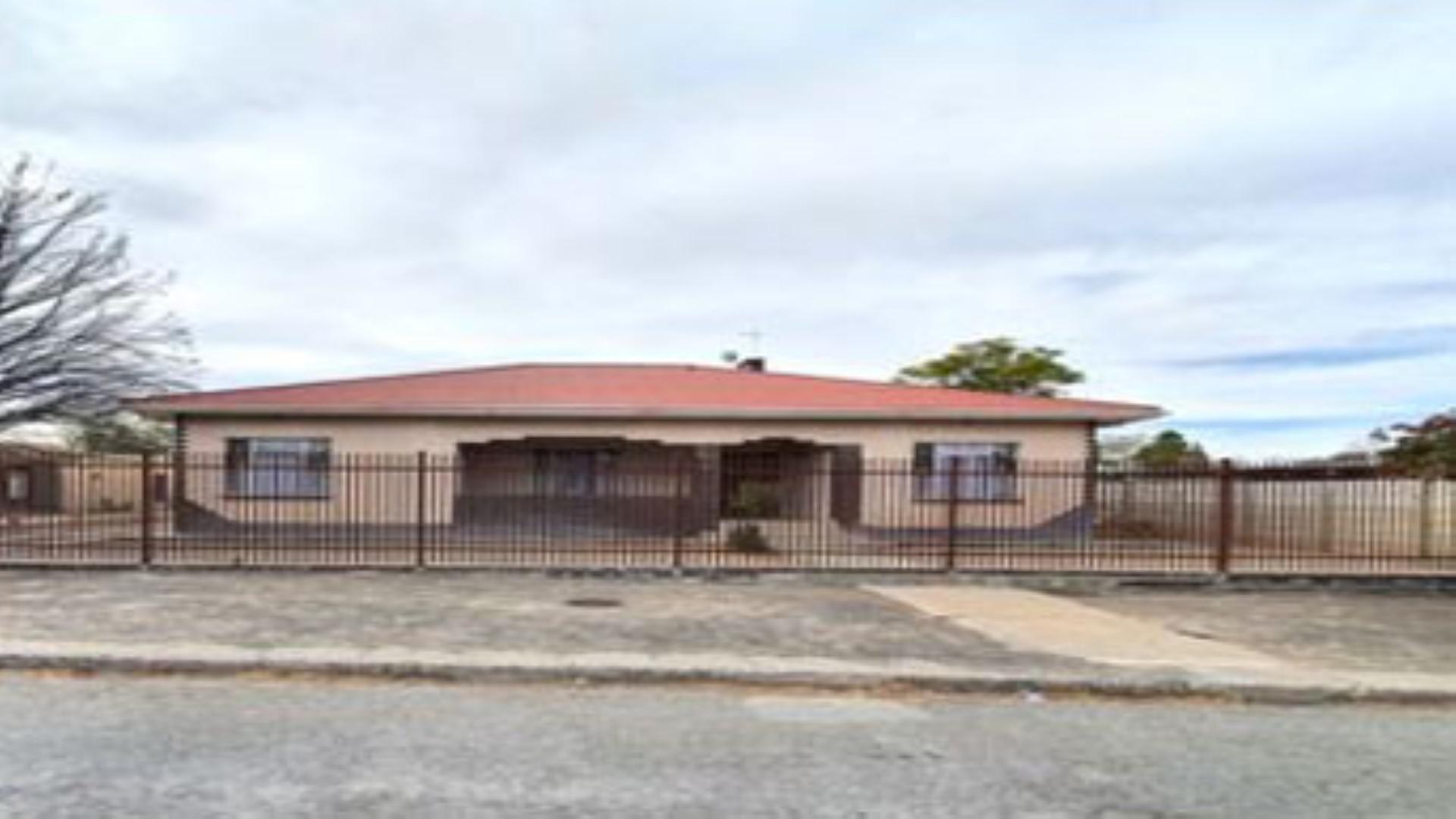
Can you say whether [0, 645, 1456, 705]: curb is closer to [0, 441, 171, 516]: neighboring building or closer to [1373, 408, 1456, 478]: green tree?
[0, 441, 171, 516]: neighboring building

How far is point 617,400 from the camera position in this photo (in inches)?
993

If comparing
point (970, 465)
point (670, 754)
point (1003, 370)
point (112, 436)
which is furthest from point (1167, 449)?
point (670, 754)

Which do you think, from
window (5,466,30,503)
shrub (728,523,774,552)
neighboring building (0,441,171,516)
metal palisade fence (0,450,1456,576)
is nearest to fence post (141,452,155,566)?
metal palisade fence (0,450,1456,576)

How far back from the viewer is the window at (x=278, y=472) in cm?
2433

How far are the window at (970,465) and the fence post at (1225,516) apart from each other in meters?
7.34

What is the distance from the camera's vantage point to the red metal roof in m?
24.5

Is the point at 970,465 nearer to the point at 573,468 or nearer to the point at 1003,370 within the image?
the point at 573,468

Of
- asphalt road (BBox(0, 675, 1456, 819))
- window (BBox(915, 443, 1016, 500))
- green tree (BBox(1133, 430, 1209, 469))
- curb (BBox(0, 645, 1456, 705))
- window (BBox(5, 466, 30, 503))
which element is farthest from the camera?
green tree (BBox(1133, 430, 1209, 469))

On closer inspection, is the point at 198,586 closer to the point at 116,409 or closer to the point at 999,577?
the point at 999,577

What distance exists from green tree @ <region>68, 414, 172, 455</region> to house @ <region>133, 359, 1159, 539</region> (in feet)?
17.4

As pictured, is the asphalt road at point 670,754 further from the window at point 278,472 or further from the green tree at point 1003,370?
the green tree at point 1003,370

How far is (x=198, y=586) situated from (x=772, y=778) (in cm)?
1035

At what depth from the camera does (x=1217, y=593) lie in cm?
1678

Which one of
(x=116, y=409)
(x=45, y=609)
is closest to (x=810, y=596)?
(x=45, y=609)
